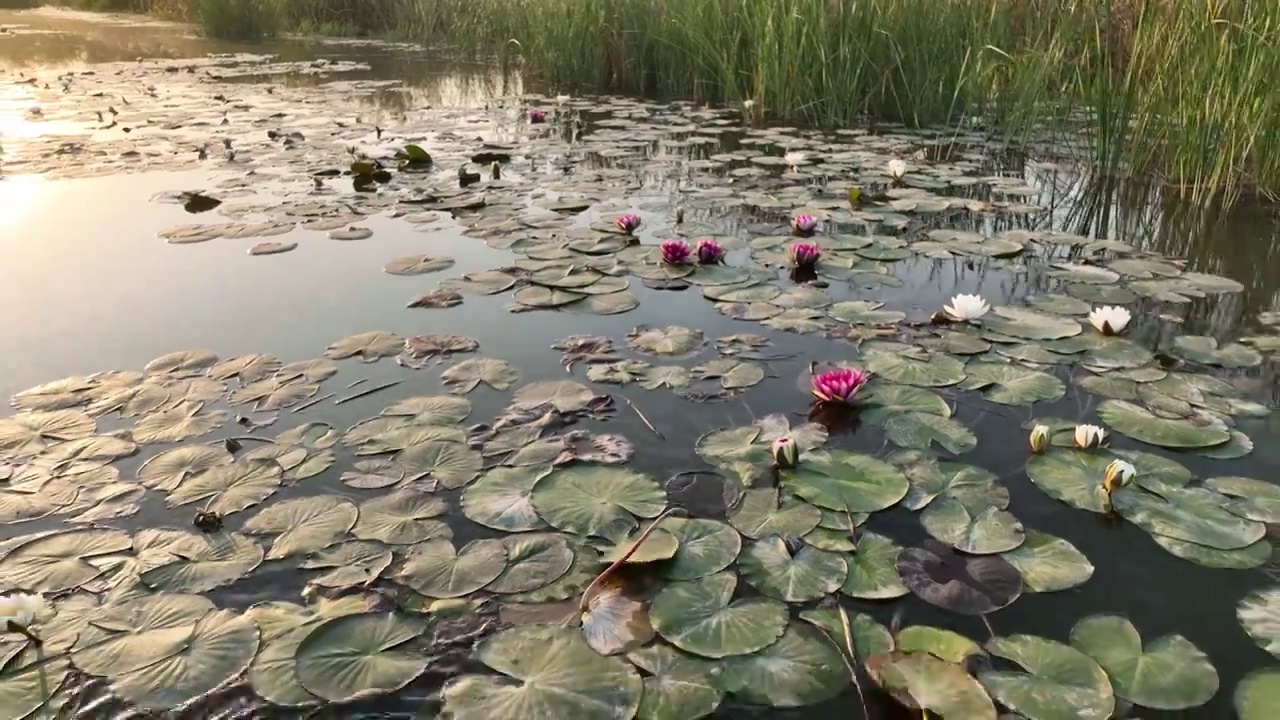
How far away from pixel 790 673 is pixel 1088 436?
0.87m

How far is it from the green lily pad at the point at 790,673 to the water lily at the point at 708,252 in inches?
64.9

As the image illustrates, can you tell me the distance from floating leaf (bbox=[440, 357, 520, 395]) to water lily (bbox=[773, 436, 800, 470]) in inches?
27.6

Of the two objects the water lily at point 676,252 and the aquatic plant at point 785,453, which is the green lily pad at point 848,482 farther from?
the water lily at point 676,252

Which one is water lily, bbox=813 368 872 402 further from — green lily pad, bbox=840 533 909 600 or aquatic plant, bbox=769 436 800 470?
green lily pad, bbox=840 533 909 600

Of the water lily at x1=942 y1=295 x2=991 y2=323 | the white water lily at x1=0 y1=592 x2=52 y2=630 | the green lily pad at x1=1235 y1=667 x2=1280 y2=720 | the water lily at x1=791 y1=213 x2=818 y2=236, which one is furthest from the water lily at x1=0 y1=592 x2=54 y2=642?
the water lily at x1=791 y1=213 x2=818 y2=236

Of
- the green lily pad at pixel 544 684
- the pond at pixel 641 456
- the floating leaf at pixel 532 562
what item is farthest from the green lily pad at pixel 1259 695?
the floating leaf at pixel 532 562

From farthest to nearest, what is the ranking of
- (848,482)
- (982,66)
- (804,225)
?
(982,66) < (804,225) < (848,482)

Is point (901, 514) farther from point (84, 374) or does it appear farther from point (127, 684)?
point (84, 374)

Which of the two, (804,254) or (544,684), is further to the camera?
(804,254)

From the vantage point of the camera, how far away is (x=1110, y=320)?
1965 mm

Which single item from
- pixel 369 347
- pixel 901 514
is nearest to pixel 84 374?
pixel 369 347

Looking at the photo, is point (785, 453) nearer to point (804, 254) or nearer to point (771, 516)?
point (771, 516)

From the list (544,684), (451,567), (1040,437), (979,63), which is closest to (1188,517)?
(1040,437)

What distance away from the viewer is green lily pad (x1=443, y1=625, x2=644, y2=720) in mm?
977
